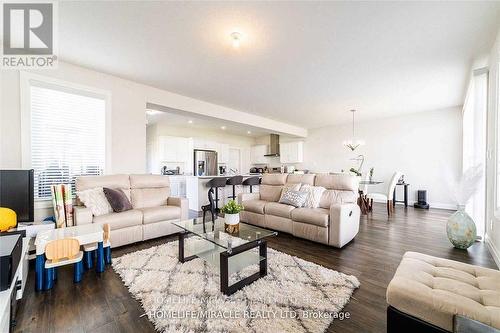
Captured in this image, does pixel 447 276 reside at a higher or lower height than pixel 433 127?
lower

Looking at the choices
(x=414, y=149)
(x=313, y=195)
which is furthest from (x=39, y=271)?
(x=414, y=149)

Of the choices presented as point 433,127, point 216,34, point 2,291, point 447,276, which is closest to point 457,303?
point 447,276

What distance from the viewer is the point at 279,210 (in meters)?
3.49

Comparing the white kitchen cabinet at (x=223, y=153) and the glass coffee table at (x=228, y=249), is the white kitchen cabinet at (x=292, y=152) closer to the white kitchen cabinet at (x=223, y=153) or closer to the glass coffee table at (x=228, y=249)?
the white kitchen cabinet at (x=223, y=153)

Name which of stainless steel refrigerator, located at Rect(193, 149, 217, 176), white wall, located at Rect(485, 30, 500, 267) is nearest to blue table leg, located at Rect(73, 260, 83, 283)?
white wall, located at Rect(485, 30, 500, 267)

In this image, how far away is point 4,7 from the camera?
203 cm

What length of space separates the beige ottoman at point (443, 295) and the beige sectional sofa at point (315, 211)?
1427 millimetres

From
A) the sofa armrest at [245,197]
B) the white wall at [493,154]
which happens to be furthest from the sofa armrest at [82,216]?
the white wall at [493,154]

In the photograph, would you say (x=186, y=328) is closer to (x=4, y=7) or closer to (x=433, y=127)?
(x=4, y=7)

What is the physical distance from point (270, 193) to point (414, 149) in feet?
15.8

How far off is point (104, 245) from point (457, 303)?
10.1ft

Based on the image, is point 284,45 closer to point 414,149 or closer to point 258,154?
point 414,149

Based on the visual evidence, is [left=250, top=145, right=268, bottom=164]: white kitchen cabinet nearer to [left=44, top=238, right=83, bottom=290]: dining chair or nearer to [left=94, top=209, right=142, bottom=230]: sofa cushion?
[left=94, top=209, right=142, bottom=230]: sofa cushion

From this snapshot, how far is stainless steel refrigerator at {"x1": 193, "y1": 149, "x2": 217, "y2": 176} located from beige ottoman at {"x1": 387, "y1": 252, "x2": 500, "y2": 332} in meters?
6.65
